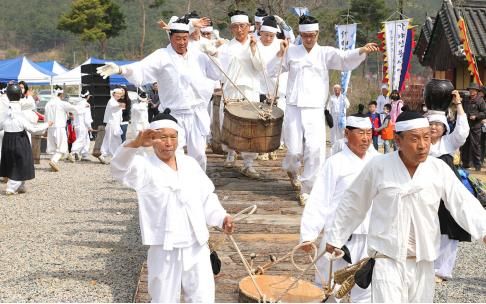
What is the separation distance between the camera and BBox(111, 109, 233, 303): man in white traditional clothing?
4.52 meters

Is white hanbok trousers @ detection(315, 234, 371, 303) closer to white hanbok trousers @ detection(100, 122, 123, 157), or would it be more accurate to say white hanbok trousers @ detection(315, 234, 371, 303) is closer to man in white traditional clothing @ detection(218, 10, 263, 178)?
man in white traditional clothing @ detection(218, 10, 263, 178)

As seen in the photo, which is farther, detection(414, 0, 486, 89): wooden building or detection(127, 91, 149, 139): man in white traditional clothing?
detection(414, 0, 486, 89): wooden building

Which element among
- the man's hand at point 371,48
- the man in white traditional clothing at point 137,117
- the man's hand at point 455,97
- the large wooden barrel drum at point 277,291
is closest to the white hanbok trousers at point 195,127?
the man's hand at point 371,48

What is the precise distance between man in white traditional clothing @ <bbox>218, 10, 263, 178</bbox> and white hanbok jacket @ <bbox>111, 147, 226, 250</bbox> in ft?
16.9

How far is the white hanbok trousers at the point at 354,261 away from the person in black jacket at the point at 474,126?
35.4 ft

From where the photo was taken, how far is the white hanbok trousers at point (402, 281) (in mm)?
3990

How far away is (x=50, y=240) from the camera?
9.12 m

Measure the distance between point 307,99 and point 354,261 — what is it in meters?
3.43

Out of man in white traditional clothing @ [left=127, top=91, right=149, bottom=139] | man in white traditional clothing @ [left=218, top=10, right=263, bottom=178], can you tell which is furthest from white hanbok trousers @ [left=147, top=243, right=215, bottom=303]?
man in white traditional clothing @ [left=127, top=91, right=149, bottom=139]

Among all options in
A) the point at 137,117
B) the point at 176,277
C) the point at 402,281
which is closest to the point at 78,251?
the point at 176,277

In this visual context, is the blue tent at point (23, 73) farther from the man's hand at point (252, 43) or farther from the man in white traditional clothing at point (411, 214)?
the man in white traditional clothing at point (411, 214)

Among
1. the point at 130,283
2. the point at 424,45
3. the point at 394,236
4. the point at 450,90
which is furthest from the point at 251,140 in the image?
the point at 424,45

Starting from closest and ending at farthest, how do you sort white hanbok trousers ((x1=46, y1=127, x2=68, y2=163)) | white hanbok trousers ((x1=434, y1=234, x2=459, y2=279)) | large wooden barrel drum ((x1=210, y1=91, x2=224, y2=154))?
white hanbok trousers ((x1=434, y1=234, x2=459, y2=279)) < large wooden barrel drum ((x1=210, y1=91, x2=224, y2=154)) < white hanbok trousers ((x1=46, y1=127, x2=68, y2=163))

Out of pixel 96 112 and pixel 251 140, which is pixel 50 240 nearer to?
pixel 251 140
